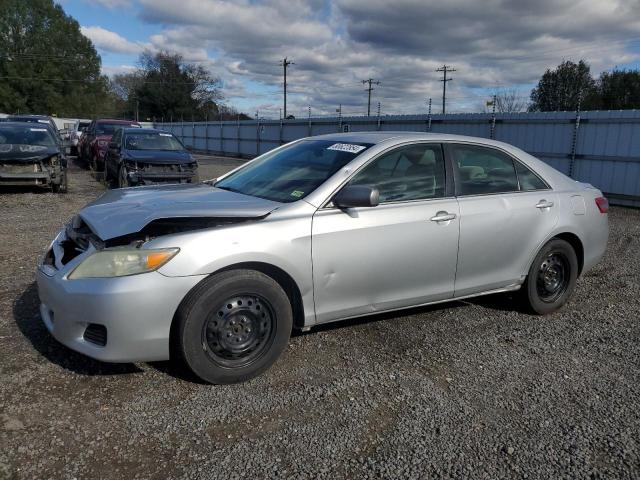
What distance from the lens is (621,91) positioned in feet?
147

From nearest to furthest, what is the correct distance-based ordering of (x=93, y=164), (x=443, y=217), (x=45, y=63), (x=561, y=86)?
(x=443, y=217)
(x=93, y=164)
(x=561, y=86)
(x=45, y=63)

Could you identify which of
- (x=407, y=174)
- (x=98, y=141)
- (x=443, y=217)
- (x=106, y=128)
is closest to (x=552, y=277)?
(x=443, y=217)

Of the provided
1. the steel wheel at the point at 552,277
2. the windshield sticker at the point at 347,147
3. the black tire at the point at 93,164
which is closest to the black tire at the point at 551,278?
the steel wheel at the point at 552,277

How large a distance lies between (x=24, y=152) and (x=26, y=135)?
896mm

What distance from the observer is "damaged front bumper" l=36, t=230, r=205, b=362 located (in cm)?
305

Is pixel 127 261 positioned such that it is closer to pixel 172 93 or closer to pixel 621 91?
pixel 621 91

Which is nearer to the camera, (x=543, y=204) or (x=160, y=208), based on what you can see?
(x=160, y=208)

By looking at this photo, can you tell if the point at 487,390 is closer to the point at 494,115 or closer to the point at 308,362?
the point at 308,362

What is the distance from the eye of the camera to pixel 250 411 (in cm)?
313

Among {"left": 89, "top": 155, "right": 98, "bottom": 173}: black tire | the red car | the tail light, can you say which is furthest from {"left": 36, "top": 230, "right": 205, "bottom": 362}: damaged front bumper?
{"left": 89, "top": 155, "right": 98, "bottom": 173}: black tire

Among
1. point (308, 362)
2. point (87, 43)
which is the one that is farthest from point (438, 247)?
point (87, 43)

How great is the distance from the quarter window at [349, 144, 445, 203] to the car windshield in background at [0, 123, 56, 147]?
428 inches

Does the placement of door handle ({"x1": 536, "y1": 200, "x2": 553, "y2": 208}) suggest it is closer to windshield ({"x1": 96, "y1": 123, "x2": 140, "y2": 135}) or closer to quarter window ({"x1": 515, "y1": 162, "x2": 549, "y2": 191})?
quarter window ({"x1": 515, "y1": 162, "x2": 549, "y2": 191})

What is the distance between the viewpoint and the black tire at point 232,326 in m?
3.19
